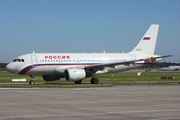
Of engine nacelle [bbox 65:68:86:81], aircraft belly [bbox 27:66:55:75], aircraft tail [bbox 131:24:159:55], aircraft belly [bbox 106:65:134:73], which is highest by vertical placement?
aircraft tail [bbox 131:24:159:55]

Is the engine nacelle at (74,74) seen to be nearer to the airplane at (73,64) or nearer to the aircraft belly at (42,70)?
the airplane at (73,64)

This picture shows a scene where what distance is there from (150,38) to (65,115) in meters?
40.7

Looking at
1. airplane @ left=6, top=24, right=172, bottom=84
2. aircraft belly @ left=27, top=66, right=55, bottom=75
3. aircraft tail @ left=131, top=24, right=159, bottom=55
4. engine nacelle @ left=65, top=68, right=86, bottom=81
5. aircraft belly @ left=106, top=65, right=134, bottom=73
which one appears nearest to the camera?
engine nacelle @ left=65, top=68, right=86, bottom=81

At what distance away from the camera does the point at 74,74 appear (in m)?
44.5

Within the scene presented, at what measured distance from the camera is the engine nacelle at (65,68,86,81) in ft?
145

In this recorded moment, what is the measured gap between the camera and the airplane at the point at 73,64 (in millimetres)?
45500

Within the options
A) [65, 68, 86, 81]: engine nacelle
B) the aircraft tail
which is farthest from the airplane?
the aircraft tail

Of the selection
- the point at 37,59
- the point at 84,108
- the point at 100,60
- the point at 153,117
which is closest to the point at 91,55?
the point at 100,60

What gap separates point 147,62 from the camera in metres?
51.7

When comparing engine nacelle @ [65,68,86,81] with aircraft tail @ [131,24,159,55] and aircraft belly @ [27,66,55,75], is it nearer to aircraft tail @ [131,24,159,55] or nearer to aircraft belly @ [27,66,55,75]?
aircraft belly @ [27,66,55,75]

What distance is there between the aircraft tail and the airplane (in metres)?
2.21

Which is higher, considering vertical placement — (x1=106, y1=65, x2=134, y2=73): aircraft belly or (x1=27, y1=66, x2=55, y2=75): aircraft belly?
(x1=27, y1=66, x2=55, y2=75): aircraft belly

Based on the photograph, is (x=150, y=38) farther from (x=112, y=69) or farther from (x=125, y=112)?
(x=125, y=112)

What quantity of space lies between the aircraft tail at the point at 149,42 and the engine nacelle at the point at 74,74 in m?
11.1
